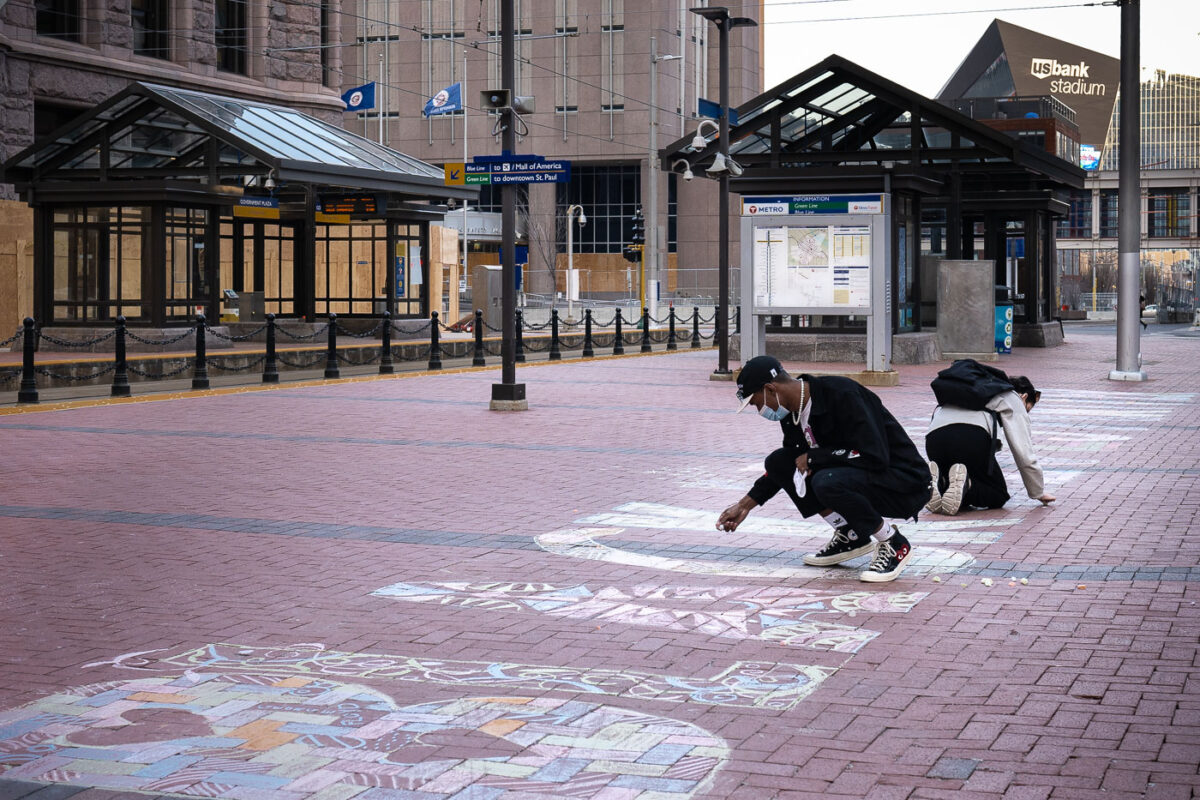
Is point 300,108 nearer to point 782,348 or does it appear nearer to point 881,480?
point 782,348

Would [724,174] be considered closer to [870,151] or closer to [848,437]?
[870,151]

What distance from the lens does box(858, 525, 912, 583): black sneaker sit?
7.98 m

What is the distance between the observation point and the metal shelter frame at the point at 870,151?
87.1ft

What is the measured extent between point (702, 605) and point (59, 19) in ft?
105

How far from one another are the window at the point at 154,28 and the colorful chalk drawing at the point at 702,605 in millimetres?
33200

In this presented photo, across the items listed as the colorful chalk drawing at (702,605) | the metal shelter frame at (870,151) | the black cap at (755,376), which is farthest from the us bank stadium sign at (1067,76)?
the colorful chalk drawing at (702,605)

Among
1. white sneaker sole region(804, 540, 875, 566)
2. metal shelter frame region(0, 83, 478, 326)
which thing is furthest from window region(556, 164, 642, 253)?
white sneaker sole region(804, 540, 875, 566)

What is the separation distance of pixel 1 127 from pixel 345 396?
1541cm

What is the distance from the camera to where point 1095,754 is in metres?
4.98

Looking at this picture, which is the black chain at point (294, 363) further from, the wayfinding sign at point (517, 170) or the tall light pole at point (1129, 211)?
the tall light pole at point (1129, 211)

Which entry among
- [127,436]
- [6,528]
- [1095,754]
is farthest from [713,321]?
[1095,754]

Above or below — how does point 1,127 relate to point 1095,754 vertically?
above

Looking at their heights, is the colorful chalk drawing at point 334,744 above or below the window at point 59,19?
below

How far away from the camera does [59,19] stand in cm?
3488
